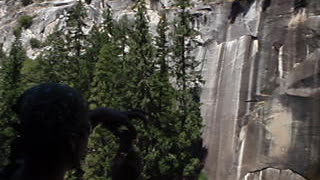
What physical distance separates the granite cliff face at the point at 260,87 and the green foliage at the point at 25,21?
617 inches

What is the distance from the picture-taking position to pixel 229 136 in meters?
21.5

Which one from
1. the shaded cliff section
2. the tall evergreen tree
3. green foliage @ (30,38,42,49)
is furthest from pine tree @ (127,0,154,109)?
green foliage @ (30,38,42,49)

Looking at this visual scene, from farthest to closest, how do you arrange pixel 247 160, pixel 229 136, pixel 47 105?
pixel 229 136, pixel 247 160, pixel 47 105

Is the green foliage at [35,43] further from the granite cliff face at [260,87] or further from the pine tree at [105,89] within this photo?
the granite cliff face at [260,87]

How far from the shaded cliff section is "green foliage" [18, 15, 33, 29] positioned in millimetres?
16913

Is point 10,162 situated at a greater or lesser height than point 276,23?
lesser

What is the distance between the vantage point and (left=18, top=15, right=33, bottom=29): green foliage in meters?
37.4

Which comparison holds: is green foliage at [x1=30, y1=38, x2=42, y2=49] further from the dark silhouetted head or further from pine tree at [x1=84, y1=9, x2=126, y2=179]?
the dark silhouetted head

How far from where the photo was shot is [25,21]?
37469mm

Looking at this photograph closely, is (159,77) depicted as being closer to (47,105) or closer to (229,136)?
(229,136)

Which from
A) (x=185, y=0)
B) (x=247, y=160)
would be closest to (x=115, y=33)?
(x=185, y=0)

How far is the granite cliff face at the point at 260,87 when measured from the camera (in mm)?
17969

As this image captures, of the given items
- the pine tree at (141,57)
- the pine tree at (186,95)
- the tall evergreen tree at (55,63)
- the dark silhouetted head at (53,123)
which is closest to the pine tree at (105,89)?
the pine tree at (141,57)

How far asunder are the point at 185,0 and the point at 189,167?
23.3 feet
